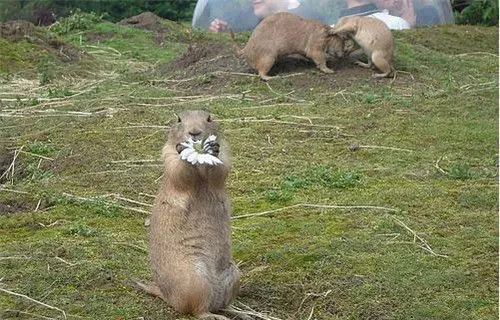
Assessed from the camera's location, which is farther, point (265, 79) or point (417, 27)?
point (417, 27)

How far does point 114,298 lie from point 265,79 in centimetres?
668

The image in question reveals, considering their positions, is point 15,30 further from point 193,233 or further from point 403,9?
point 193,233

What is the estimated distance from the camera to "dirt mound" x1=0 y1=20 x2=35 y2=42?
14844 millimetres

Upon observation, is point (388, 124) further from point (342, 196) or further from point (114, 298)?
point (114, 298)

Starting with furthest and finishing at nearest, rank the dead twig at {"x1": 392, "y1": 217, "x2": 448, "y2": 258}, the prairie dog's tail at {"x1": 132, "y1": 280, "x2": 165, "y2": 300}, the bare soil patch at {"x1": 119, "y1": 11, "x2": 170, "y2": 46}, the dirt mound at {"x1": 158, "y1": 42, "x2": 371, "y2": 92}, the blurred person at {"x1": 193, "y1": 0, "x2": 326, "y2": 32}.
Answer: the bare soil patch at {"x1": 119, "y1": 11, "x2": 170, "y2": 46} → the blurred person at {"x1": 193, "y1": 0, "x2": 326, "y2": 32} → the dirt mound at {"x1": 158, "y1": 42, "x2": 371, "y2": 92} → the dead twig at {"x1": 392, "y1": 217, "x2": 448, "y2": 258} → the prairie dog's tail at {"x1": 132, "y1": 280, "x2": 165, "y2": 300}

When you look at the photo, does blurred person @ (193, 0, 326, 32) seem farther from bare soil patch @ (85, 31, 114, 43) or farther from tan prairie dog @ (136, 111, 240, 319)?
tan prairie dog @ (136, 111, 240, 319)

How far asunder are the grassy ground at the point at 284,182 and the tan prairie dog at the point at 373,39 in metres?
0.19

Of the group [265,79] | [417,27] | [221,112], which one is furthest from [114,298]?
[417,27]

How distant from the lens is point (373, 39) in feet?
38.1

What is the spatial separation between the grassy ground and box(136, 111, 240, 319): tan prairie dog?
153 millimetres

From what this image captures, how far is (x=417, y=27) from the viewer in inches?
628

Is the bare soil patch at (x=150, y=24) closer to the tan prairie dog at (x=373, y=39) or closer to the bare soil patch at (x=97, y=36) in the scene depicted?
the bare soil patch at (x=97, y=36)

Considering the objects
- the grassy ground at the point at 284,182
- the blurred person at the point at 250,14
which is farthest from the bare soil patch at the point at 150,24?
the grassy ground at the point at 284,182

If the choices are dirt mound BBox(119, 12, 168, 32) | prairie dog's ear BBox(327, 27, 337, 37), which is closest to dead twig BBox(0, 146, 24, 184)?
prairie dog's ear BBox(327, 27, 337, 37)
